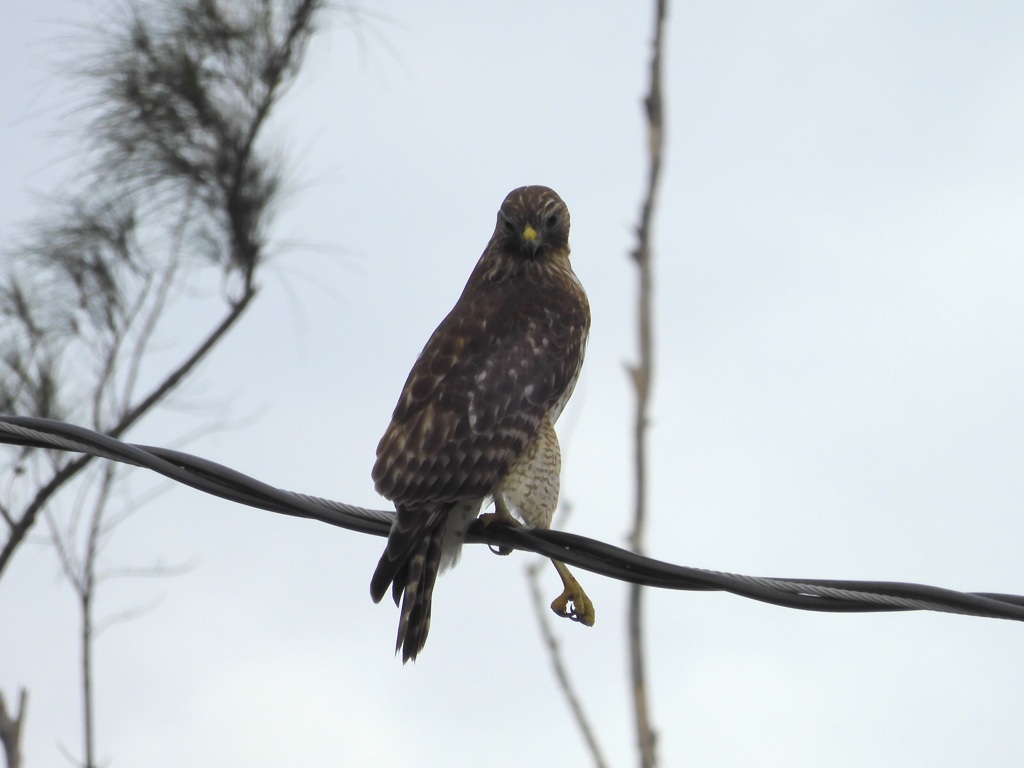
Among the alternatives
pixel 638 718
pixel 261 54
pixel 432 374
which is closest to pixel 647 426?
pixel 638 718

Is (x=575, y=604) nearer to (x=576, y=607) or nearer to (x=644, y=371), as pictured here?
(x=576, y=607)

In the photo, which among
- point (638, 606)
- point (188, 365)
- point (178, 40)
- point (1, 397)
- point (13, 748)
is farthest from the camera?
point (178, 40)

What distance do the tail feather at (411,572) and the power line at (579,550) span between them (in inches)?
6.4

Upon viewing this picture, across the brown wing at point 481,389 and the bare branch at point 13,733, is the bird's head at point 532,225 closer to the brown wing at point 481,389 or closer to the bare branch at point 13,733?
the brown wing at point 481,389

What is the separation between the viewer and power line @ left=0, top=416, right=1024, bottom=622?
275 centimetres

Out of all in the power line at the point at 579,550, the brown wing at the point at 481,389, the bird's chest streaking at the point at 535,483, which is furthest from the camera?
the bird's chest streaking at the point at 535,483

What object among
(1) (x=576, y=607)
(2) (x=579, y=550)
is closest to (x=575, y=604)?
(1) (x=576, y=607)

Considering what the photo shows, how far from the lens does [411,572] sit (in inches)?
Answer: 143

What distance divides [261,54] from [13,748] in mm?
2977

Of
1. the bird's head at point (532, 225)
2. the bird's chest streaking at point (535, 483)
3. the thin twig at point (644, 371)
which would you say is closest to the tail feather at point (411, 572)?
the bird's chest streaking at point (535, 483)

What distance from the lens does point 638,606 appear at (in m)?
5.23

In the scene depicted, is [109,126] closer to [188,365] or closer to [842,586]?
[188,365]

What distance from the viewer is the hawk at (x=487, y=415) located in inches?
143

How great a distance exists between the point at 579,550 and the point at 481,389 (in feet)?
3.40
